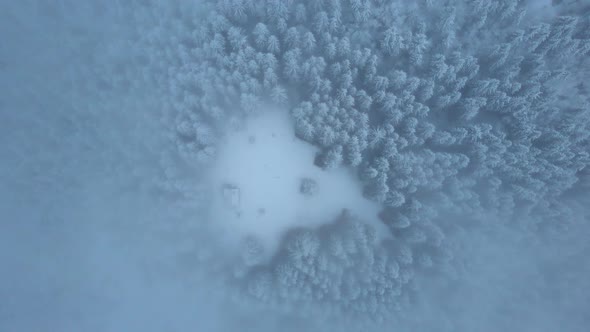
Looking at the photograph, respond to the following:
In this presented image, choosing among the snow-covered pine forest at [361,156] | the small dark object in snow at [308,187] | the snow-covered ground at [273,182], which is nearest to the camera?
the snow-covered pine forest at [361,156]

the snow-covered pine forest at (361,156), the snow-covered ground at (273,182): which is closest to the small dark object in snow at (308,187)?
the snow-covered pine forest at (361,156)

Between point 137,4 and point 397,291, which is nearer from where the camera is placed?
point 397,291

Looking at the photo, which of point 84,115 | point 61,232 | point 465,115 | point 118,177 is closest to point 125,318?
point 61,232

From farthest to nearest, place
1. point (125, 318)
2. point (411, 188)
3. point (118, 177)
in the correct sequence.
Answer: point (125, 318)
point (118, 177)
point (411, 188)

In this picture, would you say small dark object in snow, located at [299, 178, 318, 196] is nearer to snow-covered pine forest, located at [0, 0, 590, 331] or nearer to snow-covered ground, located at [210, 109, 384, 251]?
snow-covered pine forest, located at [0, 0, 590, 331]

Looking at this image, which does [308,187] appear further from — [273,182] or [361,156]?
[361,156]

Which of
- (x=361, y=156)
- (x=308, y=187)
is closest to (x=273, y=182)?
(x=308, y=187)

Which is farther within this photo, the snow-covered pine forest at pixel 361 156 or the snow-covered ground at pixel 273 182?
the snow-covered ground at pixel 273 182

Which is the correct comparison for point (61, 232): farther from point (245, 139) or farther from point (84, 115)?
point (245, 139)

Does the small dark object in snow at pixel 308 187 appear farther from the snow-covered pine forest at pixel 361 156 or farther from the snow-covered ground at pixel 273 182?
the snow-covered ground at pixel 273 182
